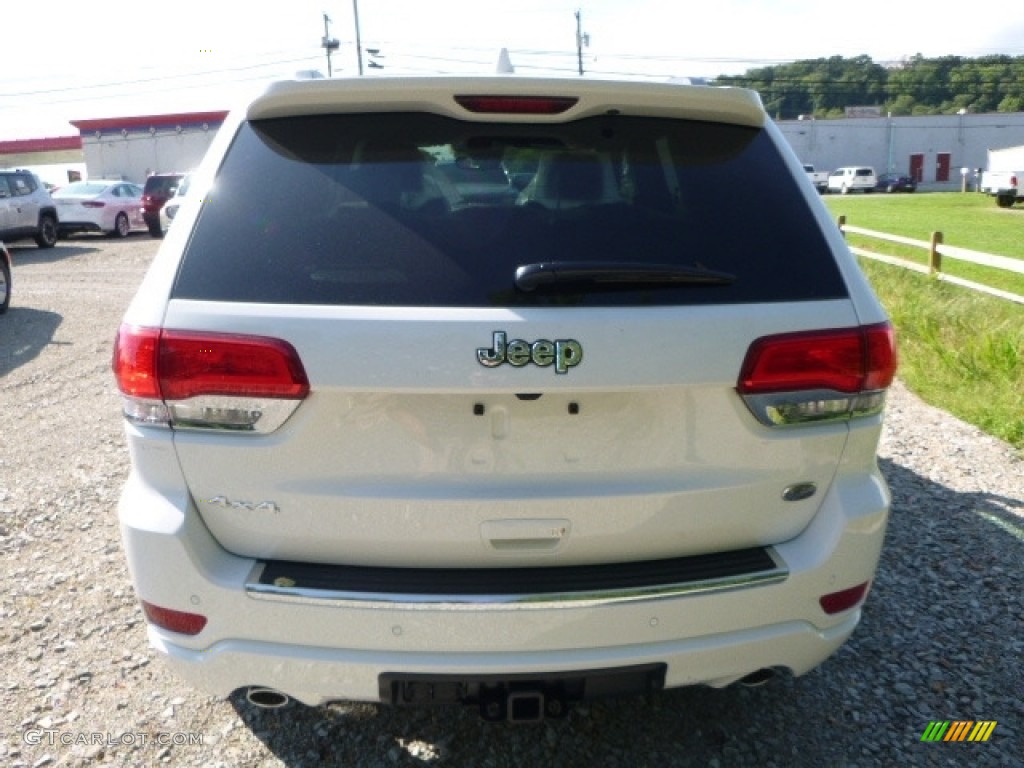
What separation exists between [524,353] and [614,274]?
1.00 ft

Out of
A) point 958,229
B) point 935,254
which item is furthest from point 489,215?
point 958,229

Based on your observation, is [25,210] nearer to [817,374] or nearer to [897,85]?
[817,374]

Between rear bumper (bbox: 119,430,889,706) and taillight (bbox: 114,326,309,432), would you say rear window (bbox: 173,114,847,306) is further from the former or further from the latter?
rear bumper (bbox: 119,430,889,706)

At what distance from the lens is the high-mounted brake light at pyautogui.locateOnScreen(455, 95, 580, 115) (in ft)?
7.77

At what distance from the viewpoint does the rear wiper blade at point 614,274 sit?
214 centimetres

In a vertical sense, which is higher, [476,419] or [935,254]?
[476,419]

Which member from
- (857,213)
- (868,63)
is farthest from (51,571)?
(868,63)

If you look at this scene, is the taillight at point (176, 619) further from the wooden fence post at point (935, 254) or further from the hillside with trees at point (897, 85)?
the hillside with trees at point (897, 85)

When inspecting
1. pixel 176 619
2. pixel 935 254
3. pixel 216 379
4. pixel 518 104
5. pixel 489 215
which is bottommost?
pixel 935 254

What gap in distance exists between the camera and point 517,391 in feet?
6.91

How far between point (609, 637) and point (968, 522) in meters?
3.23

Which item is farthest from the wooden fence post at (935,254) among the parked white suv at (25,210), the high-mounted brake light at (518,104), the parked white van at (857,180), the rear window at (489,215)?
the parked white van at (857,180)

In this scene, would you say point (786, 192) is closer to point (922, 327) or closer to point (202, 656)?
point (202, 656)

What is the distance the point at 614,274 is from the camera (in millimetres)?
2186
